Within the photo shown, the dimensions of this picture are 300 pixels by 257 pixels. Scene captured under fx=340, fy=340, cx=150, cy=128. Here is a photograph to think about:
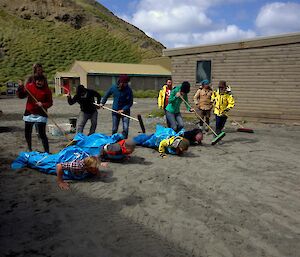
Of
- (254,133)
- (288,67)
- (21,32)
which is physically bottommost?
(254,133)

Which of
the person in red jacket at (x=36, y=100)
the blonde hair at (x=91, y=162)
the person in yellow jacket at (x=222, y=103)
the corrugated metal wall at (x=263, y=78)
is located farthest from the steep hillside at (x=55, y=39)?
the blonde hair at (x=91, y=162)

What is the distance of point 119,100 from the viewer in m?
8.59

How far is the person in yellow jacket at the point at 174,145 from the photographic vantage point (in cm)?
770

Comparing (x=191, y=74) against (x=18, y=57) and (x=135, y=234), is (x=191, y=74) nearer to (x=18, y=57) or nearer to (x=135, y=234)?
(x=135, y=234)

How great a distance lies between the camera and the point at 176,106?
930 centimetres

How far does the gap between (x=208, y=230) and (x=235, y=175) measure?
8.27 ft

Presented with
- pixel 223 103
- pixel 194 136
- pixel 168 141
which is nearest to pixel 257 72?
pixel 223 103

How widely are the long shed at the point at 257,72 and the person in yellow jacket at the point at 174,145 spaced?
26.2ft

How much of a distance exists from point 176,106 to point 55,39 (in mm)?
76115

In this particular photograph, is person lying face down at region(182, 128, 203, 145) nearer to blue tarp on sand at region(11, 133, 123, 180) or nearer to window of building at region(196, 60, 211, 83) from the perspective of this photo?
blue tarp on sand at region(11, 133, 123, 180)

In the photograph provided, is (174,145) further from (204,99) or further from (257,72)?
(257,72)

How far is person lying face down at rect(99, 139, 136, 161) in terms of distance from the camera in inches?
263

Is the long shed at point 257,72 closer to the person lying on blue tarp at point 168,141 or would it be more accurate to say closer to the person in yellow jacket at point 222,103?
the person in yellow jacket at point 222,103

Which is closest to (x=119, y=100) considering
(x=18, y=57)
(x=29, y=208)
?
(x=29, y=208)
